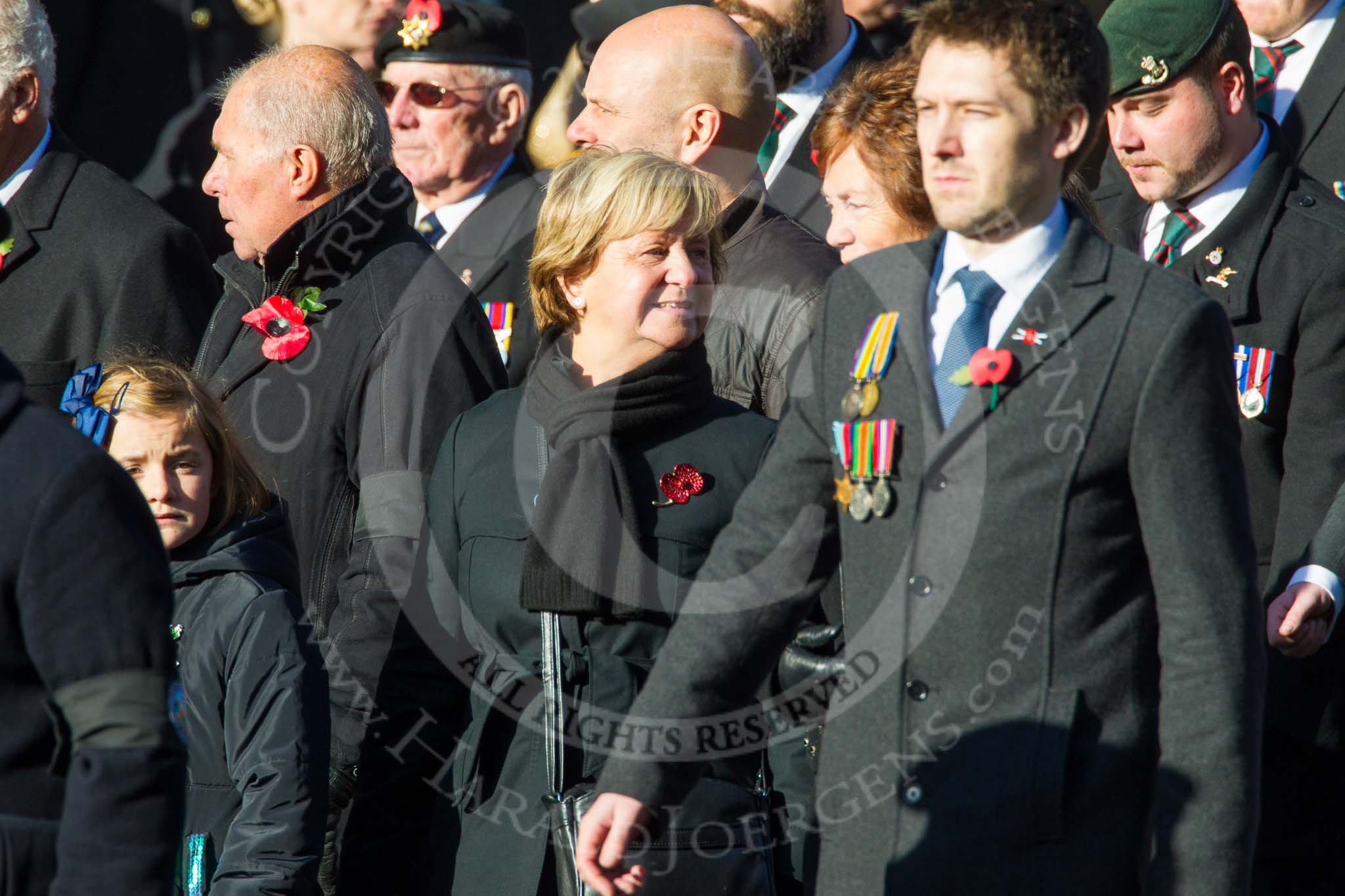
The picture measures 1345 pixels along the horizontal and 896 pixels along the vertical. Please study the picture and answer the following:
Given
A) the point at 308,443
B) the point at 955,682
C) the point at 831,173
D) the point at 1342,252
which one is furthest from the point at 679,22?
the point at 955,682

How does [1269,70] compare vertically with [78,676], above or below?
above

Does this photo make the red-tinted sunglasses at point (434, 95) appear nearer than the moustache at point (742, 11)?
No

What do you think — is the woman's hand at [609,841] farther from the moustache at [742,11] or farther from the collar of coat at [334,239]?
the moustache at [742,11]

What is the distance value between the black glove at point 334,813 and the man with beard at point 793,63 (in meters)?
2.33

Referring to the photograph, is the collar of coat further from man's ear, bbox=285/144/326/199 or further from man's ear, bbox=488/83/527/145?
man's ear, bbox=488/83/527/145

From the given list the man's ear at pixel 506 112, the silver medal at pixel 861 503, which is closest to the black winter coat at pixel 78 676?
the silver medal at pixel 861 503

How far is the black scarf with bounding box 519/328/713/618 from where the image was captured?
3.30 m

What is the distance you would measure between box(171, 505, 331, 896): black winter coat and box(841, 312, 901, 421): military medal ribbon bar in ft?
4.43

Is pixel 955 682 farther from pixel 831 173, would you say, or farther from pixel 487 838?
pixel 831 173

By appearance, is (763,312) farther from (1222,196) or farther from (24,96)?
(24,96)

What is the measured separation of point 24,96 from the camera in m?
4.84

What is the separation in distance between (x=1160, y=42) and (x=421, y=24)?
8.82ft

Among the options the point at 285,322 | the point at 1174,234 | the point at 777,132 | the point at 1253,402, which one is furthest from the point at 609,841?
the point at 777,132

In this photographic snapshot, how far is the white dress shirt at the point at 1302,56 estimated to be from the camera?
5.12 meters
